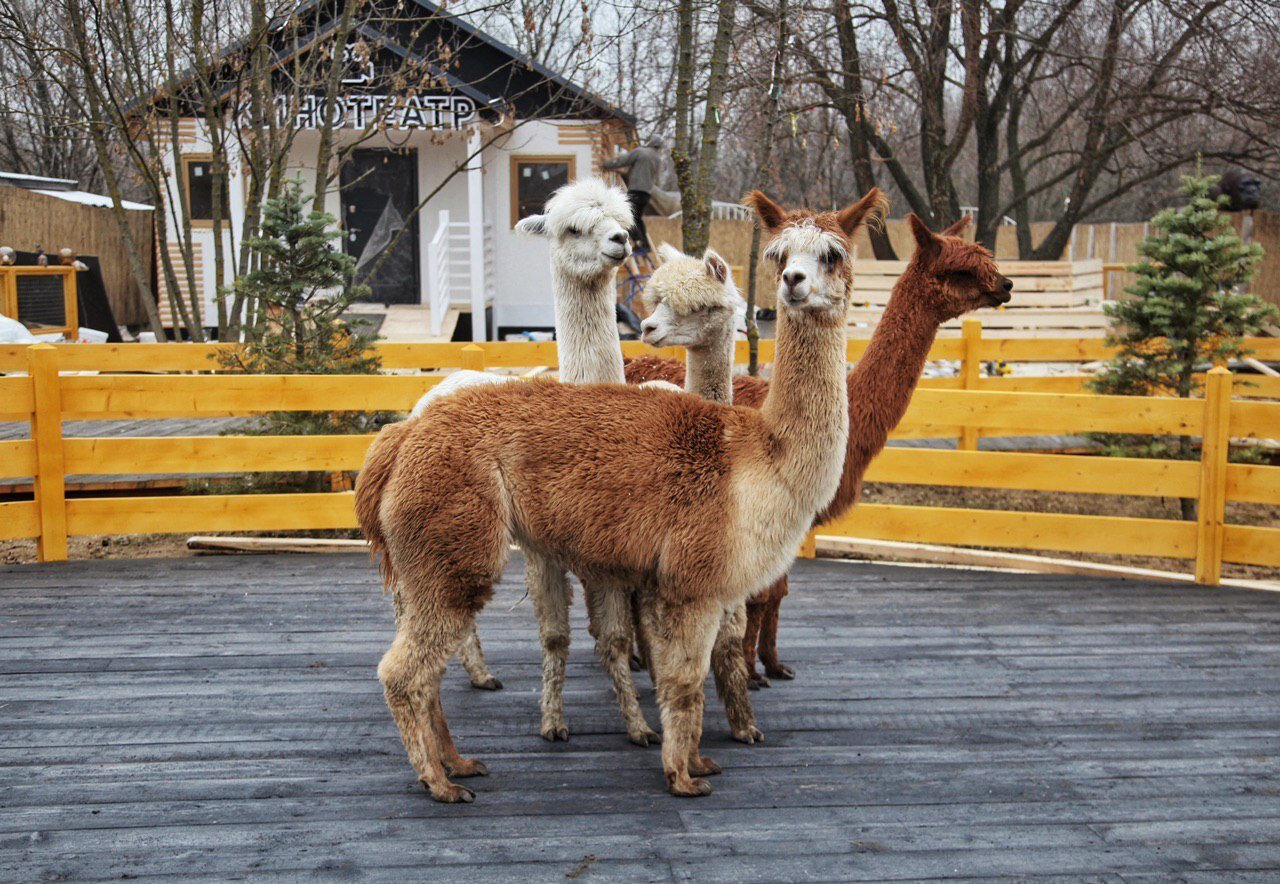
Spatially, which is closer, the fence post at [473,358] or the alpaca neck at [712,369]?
the alpaca neck at [712,369]

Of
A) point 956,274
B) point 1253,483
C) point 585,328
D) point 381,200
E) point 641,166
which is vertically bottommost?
point 1253,483

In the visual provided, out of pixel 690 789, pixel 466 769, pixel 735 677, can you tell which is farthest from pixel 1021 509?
pixel 466 769

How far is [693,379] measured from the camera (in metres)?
4.73

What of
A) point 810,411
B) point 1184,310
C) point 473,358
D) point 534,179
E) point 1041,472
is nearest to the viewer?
point 810,411

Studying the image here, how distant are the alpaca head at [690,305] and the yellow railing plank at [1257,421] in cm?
337

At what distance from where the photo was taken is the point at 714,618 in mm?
3617

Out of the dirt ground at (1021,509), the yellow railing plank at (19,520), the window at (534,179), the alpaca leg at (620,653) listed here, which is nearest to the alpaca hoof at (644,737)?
the alpaca leg at (620,653)

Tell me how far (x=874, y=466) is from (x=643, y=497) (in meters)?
3.51

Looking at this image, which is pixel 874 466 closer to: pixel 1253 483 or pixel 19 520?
pixel 1253 483

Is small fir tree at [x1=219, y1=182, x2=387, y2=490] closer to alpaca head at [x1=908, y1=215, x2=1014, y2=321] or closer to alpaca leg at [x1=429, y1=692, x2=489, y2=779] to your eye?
alpaca leg at [x1=429, y1=692, x2=489, y2=779]

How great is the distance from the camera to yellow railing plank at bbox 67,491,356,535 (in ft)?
21.5

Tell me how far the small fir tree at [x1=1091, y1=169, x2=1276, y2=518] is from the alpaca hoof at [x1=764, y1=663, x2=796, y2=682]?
17.3 ft

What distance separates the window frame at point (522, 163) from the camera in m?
18.2

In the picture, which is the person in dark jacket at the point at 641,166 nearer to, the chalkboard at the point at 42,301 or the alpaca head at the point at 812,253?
the chalkboard at the point at 42,301
